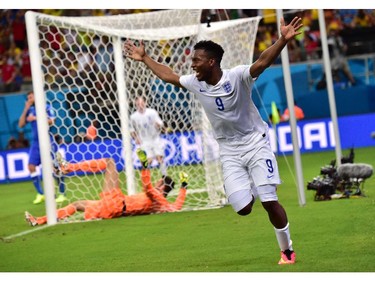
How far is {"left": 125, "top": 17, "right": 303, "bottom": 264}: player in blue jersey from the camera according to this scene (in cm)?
867

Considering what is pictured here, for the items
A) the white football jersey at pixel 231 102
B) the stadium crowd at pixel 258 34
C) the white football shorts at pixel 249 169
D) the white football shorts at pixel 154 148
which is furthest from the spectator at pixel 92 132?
the stadium crowd at pixel 258 34

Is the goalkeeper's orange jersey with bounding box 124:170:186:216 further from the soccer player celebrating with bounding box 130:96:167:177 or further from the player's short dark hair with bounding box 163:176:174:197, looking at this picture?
the soccer player celebrating with bounding box 130:96:167:177

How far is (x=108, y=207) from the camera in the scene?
1438 cm

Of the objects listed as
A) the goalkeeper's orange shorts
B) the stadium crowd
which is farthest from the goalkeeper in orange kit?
the stadium crowd

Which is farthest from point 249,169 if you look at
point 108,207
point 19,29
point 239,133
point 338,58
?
point 19,29

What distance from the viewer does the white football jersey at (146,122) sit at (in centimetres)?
1702

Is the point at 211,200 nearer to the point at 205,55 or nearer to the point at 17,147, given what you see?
the point at 205,55

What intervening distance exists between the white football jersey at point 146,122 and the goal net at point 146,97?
0.14m

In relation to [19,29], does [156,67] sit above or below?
below

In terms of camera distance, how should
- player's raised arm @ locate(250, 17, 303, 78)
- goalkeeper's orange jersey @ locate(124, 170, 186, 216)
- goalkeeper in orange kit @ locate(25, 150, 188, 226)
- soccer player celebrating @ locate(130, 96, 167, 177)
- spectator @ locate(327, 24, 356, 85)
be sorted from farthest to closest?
spectator @ locate(327, 24, 356, 85)
soccer player celebrating @ locate(130, 96, 167, 177)
goalkeeper's orange jersey @ locate(124, 170, 186, 216)
goalkeeper in orange kit @ locate(25, 150, 188, 226)
player's raised arm @ locate(250, 17, 303, 78)

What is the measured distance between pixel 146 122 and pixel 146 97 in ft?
2.07

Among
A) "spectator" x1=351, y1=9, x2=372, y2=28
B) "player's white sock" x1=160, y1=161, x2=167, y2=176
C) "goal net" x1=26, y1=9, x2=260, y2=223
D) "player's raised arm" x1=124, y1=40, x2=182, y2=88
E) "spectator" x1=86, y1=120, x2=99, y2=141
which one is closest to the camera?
"player's raised arm" x1=124, y1=40, x2=182, y2=88

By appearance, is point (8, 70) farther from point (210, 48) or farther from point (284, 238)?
point (284, 238)

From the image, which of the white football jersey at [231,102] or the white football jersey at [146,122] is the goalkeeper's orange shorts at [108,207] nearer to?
the white football jersey at [146,122]
